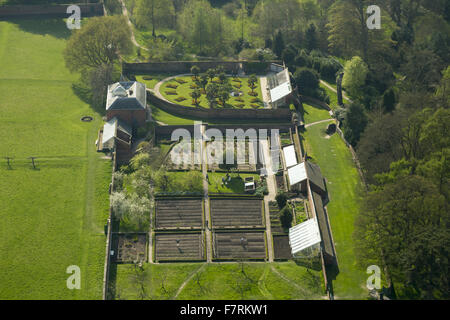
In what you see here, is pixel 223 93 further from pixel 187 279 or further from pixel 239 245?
pixel 187 279

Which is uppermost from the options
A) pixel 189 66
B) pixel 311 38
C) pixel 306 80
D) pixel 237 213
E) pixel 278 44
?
pixel 311 38

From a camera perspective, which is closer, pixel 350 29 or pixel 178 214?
pixel 178 214

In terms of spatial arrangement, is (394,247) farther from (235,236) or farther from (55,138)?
(55,138)

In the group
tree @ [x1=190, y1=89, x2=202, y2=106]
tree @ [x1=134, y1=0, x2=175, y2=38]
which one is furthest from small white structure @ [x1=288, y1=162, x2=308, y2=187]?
tree @ [x1=134, y1=0, x2=175, y2=38]

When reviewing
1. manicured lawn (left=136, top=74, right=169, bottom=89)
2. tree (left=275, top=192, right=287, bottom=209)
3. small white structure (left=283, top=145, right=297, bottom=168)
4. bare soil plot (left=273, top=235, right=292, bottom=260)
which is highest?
manicured lawn (left=136, top=74, right=169, bottom=89)

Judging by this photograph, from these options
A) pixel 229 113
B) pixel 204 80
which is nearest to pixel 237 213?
pixel 229 113

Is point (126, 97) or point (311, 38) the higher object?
point (311, 38)

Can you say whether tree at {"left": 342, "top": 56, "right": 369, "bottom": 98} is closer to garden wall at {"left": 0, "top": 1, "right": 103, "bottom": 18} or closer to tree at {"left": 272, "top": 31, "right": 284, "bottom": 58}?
tree at {"left": 272, "top": 31, "right": 284, "bottom": 58}
